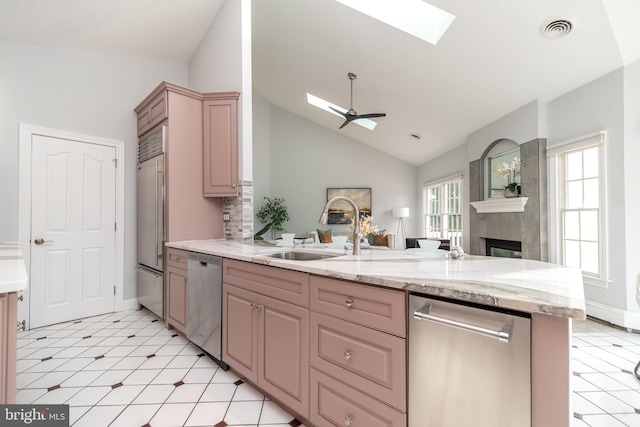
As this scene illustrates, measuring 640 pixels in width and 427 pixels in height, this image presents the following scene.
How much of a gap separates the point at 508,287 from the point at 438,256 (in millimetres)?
802

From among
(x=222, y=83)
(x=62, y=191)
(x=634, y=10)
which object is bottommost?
(x=62, y=191)

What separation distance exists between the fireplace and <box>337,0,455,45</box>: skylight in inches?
115

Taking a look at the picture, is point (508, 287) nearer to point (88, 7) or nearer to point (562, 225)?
point (562, 225)

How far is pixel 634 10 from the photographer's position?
244 centimetres

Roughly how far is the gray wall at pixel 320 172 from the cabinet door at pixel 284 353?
5751mm

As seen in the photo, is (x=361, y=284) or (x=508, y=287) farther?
(x=361, y=284)

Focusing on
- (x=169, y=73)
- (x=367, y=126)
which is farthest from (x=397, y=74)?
(x=169, y=73)

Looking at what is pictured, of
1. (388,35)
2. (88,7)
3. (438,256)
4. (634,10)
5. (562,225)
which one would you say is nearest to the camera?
(438,256)

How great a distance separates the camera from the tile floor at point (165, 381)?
5.25 feet

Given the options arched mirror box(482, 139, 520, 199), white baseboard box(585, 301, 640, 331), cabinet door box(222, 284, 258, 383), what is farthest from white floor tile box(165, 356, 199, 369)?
arched mirror box(482, 139, 520, 199)

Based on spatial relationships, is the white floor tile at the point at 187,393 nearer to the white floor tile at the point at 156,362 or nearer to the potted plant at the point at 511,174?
the white floor tile at the point at 156,362

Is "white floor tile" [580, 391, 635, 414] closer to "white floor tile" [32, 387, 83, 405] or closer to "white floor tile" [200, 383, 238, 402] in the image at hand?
"white floor tile" [200, 383, 238, 402]

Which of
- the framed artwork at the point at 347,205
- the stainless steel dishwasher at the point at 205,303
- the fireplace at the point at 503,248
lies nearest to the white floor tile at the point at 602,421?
the stainless steel dishwasher at the point at 205,303

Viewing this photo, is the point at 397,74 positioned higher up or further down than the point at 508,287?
higher up
